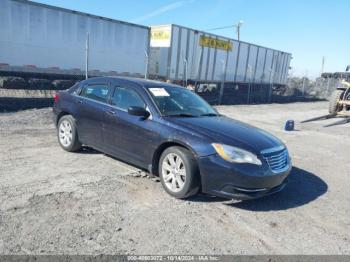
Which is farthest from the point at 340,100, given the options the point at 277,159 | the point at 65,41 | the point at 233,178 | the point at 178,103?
the point at 233,178

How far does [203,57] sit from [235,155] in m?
16.3

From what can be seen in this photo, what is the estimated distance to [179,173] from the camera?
477 cm

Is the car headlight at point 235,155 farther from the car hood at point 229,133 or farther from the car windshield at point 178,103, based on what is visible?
the car windshield at point 178,103

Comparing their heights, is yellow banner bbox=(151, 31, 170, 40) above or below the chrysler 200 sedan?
above

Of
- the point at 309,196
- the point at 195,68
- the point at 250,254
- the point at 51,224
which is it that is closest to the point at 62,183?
the point at 51,224

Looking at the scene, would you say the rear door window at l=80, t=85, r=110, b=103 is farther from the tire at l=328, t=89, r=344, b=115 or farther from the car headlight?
the tire at l=328, t=89, r=344, b=115

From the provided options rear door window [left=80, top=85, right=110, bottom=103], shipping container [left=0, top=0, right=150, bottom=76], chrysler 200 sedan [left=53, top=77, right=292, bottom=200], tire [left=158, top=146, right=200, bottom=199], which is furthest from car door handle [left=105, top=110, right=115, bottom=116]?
shipping container [left=0, top=0, right=150, bottom=76]

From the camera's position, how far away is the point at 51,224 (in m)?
3.83

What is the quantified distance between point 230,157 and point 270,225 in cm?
92

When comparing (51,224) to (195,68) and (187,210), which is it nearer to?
(187,210)

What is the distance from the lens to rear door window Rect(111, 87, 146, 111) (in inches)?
220

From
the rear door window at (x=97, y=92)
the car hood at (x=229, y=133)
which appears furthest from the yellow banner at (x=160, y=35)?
the car hood at (x=229, y=133)

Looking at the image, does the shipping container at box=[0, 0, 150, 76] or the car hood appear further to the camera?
the shipping container at box=[0, 0, 150, 76]

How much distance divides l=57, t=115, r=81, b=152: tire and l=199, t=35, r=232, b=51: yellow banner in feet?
46.2
